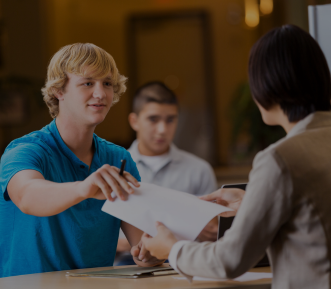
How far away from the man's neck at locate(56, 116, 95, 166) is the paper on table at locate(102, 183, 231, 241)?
1.94ft

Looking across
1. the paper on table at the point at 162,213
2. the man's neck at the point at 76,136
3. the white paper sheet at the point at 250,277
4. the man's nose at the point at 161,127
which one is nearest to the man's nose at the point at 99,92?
the man's neck at the point at 76,136

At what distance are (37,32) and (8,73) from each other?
2.45 feet

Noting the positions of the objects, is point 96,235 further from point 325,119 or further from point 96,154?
point 325,119

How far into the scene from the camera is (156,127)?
330cm

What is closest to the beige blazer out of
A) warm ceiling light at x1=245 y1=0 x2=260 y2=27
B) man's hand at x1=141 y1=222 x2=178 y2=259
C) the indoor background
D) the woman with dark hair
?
the woman with dark hair

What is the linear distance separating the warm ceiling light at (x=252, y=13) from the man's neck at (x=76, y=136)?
20.2 ft

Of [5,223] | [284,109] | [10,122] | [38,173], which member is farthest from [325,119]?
[10,122]

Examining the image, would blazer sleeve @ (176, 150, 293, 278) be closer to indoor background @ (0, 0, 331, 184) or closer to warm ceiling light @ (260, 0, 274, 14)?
indoor background @ (0, 0, 331, 184)

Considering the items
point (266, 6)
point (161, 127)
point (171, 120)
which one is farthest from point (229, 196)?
point (266, 6)

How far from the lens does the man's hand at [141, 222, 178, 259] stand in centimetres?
125

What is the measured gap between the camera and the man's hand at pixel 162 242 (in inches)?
49.4

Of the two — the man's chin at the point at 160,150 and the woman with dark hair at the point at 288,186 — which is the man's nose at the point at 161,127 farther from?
the woman with dark hair at the point at 288,186

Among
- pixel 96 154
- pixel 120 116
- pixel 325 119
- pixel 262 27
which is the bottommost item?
pixel 120 116

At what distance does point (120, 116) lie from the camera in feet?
26.1
